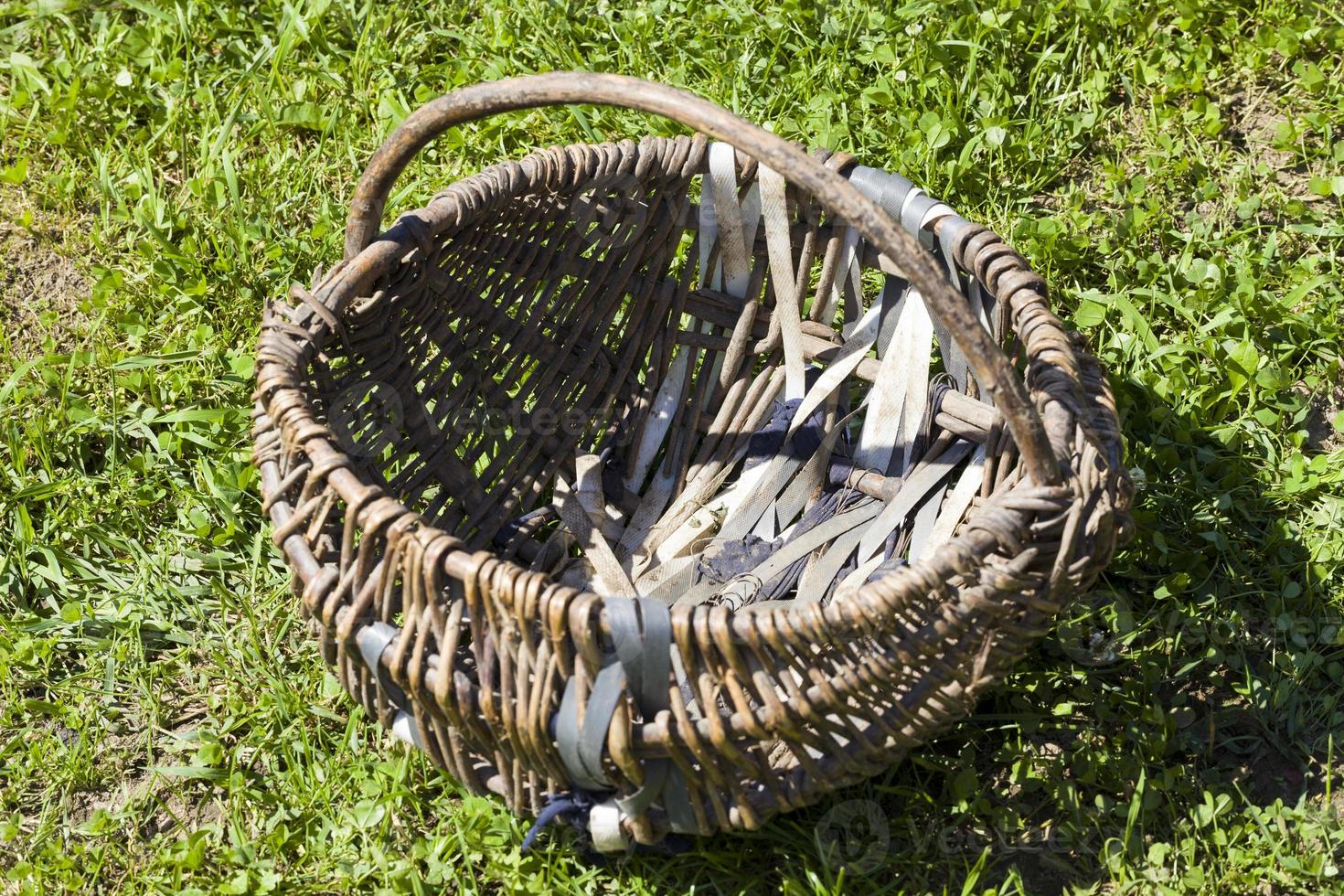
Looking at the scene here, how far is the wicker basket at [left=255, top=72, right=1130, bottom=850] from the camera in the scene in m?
1.31

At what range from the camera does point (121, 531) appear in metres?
2.04

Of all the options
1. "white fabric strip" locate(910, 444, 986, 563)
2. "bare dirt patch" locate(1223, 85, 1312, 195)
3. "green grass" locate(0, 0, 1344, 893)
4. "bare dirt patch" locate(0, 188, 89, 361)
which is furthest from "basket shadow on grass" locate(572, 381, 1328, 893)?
"bare dirt patch" locate(0, 188, 89, 361)

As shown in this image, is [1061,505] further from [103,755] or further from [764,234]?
[103,755]

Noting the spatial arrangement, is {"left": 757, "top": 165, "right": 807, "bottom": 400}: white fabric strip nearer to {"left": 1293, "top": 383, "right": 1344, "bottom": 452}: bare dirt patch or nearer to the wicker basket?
the wicker basket

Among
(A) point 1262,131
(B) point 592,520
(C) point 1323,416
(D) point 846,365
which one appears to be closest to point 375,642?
(B) point 592,520

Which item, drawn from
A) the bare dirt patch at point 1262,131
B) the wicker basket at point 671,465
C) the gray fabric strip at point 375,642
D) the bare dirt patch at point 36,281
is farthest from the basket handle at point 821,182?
the bare dirt patch at point 1262,131

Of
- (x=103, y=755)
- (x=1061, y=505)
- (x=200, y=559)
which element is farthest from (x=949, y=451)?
(x=103, y=755)

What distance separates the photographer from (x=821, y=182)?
1271 mm

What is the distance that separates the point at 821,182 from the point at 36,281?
1689 millimetres

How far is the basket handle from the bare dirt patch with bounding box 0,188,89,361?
119 centimetres

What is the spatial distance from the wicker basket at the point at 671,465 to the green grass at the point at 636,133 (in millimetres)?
274

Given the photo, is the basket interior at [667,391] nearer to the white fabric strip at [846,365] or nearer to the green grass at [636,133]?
the white fabric strip at [846,365]

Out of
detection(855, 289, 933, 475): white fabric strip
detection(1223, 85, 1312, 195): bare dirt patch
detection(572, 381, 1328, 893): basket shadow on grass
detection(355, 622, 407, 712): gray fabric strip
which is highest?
detection(1223, 85, 1312, 195): bare dirt patch

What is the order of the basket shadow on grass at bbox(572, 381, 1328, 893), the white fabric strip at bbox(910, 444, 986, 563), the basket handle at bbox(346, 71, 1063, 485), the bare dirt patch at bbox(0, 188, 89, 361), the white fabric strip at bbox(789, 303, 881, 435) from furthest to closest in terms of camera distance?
the bare dirt patch at bbox(0, 188, 89, 361), the white fabric strip at bbox(789, 303, 881, 435), the white fabric strip at bbox(910, 444, 986, 563), the basket shadow on grass at bbox(572, 381, 1328, 893), the basket handle at bbox(346, 71, 1063, 485)
